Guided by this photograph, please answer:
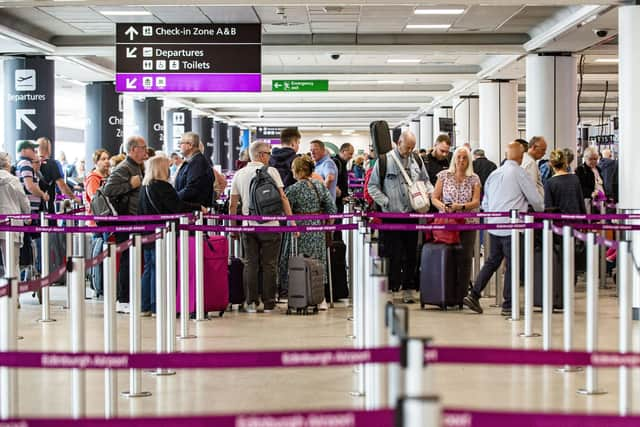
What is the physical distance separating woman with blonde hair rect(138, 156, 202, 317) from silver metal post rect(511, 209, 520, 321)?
319 centimetres

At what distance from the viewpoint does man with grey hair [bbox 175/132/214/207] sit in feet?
34.1

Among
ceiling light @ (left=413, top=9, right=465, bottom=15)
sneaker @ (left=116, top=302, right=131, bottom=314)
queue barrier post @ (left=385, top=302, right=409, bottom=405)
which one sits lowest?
sneaker @ (left=116, top=302, right=131, bottom=314)

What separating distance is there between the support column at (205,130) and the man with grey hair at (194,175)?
27.1m

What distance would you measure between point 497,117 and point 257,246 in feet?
44.2

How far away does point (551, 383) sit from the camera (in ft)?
21.5

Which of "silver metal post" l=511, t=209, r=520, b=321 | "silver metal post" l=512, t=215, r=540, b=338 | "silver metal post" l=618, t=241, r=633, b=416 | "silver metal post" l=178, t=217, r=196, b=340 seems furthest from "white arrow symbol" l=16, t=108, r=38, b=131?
"silver metal post" l=618, t=241, r=633, b=416

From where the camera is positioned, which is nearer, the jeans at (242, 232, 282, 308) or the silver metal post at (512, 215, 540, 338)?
the silver metal post at (512, 215, 540, 338)

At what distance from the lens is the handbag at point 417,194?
10414 mm

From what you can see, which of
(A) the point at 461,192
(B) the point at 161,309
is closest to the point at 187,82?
(A) the point at 461,192

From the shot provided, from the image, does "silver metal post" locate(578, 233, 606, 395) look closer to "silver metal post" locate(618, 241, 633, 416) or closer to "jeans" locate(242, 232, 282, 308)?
"silver metal post" locate(618, 241, 633, 416)

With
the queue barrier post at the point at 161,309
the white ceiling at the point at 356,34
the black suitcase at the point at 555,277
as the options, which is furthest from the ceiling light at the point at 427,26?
the queue barrier post at the point at 161,309

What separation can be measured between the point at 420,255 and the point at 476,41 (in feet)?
23.1

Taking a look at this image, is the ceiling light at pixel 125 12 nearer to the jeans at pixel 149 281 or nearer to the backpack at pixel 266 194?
the backpack at pixel 266 194

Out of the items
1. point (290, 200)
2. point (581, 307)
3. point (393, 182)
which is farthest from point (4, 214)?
point (581, 307)
